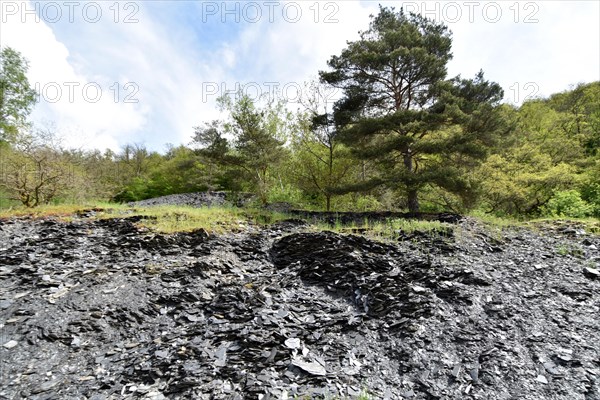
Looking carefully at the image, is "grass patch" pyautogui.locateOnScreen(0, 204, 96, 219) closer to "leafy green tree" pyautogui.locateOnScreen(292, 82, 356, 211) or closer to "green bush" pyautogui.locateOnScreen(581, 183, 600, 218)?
"leafy green tree" pyautogui.locateOnScreen(292, 82, 356, 211)

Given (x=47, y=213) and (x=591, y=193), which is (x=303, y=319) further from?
(x=591, y=193)

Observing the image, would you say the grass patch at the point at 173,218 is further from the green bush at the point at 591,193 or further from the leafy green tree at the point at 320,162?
the green bush at the point at 591,193

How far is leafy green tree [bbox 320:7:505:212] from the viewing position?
9062mm

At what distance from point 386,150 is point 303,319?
754 cm

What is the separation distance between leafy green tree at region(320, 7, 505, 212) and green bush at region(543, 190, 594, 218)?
458 cm

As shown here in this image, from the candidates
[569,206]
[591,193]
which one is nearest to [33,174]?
[569,206]

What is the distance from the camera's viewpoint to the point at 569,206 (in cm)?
1087

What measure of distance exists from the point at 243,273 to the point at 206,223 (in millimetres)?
3087

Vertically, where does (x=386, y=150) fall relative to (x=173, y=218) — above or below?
above

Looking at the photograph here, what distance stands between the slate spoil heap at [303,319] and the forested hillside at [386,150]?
4.64 m

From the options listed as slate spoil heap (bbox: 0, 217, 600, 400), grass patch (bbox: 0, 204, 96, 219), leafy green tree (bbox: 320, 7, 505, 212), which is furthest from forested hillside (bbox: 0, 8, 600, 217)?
slate spoil heap (bbox: 0, 217, 600, 400)

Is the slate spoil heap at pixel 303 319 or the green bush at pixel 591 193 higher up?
the green bush at pixel 591 193

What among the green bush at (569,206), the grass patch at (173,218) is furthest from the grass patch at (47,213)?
the green bush at (569,206)

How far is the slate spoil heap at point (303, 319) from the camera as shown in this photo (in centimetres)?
281
